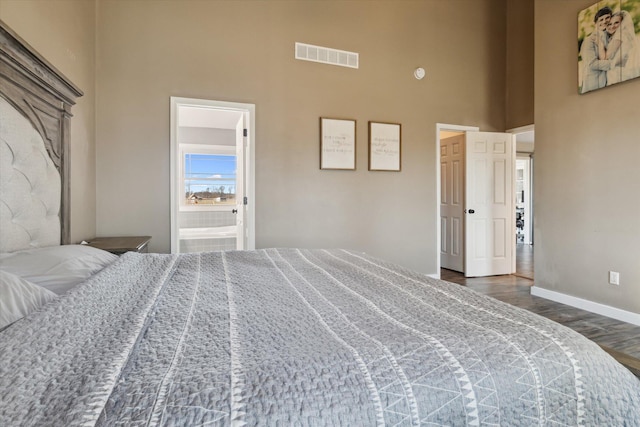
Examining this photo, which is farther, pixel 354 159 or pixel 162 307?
pixel 354 159

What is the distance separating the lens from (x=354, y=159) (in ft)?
12.8

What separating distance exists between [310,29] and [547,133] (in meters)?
2.81

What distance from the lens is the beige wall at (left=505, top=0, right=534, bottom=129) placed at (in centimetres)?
436

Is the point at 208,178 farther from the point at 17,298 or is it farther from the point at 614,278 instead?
the point at 614,278

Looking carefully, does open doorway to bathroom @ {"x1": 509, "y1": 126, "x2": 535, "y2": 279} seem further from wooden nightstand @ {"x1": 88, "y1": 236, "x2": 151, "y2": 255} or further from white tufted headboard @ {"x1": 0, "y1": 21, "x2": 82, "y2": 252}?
white tufted headboard @ {"x1": 0, "y1": 21, "x2": 82, "y2": 252}

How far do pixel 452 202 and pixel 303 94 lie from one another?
9.20 ft

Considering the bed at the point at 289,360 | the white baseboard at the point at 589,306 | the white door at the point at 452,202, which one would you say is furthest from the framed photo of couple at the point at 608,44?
the bed at the point at 289,360

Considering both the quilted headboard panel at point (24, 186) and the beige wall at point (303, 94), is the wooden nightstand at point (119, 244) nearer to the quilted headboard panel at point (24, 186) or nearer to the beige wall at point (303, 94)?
the beige wall at point (303, 94)

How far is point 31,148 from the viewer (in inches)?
65.0

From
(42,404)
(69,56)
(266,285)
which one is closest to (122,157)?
(69,56)

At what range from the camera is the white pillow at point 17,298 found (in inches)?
35.4

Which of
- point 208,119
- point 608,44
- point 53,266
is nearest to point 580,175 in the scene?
point 608,44

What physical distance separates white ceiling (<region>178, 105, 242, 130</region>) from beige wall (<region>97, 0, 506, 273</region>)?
1.70 m

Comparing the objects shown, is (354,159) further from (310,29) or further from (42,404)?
(42,404)
